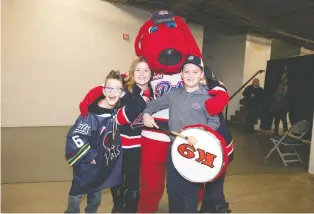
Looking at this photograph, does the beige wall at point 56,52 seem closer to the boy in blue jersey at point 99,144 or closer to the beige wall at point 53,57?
the beige wall at point 53,57

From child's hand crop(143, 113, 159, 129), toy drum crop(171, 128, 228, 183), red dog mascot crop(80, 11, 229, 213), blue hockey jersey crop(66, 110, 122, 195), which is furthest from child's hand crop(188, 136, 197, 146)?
blue hockey jersey crop(66, 110, 122, 195)

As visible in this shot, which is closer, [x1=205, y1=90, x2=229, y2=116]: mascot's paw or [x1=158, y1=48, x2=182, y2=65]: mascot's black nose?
[x1=205, y1=90, x2=229, y2=116]: mascot's paw

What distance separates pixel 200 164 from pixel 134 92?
0.64 meters

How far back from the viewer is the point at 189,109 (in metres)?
1.69

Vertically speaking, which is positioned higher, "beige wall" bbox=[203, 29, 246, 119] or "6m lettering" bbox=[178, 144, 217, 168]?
"beige wall" bbox=[203, 29, 246, 119]

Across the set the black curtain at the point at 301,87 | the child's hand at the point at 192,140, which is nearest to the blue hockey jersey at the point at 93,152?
the child's hand at the point at 192,140

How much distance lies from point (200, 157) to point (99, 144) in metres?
0.61

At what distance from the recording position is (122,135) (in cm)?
191

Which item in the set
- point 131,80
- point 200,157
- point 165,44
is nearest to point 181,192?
point 200,157

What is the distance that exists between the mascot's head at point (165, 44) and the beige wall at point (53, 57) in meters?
2.84

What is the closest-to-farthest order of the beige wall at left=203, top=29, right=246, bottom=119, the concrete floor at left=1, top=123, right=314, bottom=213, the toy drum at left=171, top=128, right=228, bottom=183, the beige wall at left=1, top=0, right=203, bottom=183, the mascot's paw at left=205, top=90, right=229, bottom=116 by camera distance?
the toy drum at left=171, top=128, right=228, bottom=183 < the mascot's paw at left=205, top=90, right=229, bottom=116 < the concrete floor at left=1, top=123, right=314, bottom=213 < the beige wall at left=1, top=0, right=203, bottom=183 < the beige wall at left=203, top=29, right=246, bottom=119

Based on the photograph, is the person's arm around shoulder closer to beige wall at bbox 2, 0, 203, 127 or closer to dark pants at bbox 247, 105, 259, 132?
beige wall at bbox 2, 0, 203, 127

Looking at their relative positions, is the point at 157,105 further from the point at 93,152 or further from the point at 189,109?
the point at 93,152

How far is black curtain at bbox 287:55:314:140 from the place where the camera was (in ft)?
19.6
